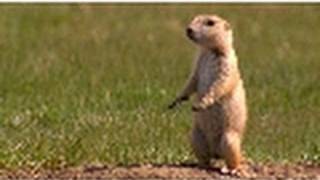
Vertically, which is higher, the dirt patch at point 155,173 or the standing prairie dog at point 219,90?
the standing prairie dog at point 219,90

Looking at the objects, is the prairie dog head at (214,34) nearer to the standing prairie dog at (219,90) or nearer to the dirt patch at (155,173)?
the standing prairie dog at (219,90)

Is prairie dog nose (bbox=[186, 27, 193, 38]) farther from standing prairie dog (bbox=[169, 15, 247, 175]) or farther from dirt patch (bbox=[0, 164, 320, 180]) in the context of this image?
dirt patch (bbox=[0, 164, 320, 180])

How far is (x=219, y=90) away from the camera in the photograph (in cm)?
798

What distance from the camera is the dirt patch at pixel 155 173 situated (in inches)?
313

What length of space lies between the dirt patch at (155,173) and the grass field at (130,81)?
11.0 inches

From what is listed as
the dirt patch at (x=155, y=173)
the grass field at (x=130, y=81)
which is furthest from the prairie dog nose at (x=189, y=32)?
the grass field at (x=130, y=81)

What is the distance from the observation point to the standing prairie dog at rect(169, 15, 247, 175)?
8.01m

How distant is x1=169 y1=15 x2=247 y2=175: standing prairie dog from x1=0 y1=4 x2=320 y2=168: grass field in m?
0.68

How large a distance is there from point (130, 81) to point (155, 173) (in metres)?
5.48

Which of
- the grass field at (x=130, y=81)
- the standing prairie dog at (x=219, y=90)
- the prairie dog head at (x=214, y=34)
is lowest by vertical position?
the grass field at (x=130, y=81)

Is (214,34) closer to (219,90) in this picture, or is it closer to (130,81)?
(219,90)

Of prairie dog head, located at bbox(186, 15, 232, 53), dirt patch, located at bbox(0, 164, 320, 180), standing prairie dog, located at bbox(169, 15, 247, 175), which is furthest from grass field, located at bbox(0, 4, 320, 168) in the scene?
prairie dog head, located at bbox(186, 15, 232, 53)

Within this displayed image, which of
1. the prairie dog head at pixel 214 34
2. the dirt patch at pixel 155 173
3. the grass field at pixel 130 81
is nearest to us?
the dirt patch at pixel 155 173

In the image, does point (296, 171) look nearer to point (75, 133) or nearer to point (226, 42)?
point (226, 42)
